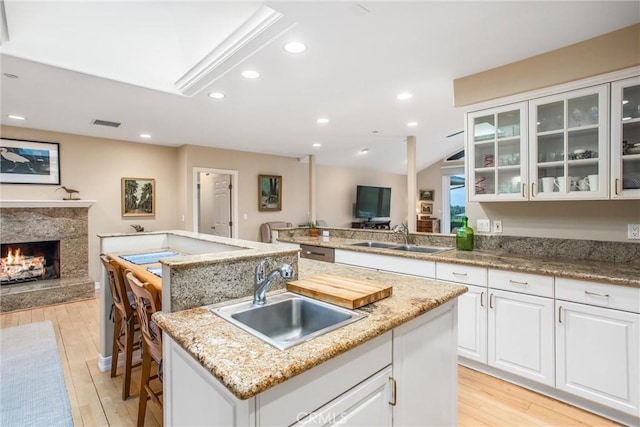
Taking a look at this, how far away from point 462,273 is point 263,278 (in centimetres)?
174

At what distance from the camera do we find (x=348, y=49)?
2.24 meters

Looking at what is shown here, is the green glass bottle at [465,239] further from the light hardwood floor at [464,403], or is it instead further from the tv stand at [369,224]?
the tv stand at [369,224]

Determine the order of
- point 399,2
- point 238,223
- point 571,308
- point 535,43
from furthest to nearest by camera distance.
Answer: point 238,223 → point 535,43 → point 571,308 → point 399,2

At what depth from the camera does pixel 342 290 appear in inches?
58.1

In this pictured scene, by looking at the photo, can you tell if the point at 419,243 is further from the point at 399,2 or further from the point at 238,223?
the point at 238,223

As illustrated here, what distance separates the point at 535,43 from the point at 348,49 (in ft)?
4.31

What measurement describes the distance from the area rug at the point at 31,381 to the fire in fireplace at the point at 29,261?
1.43 metres

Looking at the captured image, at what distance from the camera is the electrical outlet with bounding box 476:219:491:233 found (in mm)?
2908

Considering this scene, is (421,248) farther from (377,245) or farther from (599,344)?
(599,344)

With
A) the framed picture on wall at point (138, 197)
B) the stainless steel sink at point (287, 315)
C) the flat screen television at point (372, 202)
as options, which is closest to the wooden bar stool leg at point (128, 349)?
the stainless steel sink at point (287, 315)

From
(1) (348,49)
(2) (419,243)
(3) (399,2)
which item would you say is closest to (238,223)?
(2) (419,243)

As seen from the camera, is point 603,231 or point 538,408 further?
point 603,231

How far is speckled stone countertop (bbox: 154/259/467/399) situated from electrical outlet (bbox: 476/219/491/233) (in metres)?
1.65

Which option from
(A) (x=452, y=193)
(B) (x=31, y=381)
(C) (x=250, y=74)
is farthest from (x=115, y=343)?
(A) (x=452, y=193)
